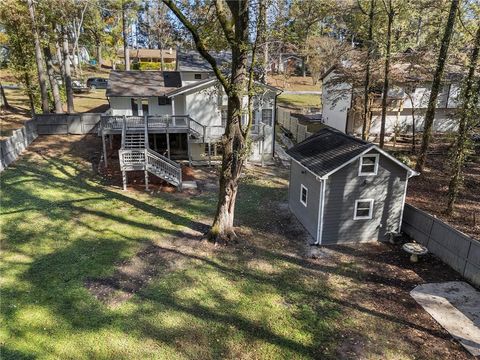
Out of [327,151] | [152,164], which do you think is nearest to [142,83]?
[152,164]

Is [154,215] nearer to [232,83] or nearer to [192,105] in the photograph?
[232,83]

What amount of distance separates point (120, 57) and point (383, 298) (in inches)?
2884

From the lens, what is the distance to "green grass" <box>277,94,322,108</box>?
47688mm

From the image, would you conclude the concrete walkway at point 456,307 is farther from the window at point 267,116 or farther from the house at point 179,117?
the window at point 267,116

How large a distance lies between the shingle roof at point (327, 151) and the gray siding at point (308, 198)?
0.49m

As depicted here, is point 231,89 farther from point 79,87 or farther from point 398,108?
point 79,87

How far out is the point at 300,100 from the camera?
5134cm

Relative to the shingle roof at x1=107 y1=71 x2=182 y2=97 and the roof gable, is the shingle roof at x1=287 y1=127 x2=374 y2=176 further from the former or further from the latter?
the shingle roof at x1=107 y1=71 x2=182 y2=97

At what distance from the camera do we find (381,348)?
8.90 metres

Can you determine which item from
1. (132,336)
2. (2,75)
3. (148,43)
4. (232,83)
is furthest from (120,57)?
(132,336)

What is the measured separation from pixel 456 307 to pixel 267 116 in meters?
17.7

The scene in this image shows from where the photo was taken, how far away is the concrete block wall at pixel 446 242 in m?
11.5

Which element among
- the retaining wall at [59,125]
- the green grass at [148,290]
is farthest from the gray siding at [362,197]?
the retaining wall at [59,125]

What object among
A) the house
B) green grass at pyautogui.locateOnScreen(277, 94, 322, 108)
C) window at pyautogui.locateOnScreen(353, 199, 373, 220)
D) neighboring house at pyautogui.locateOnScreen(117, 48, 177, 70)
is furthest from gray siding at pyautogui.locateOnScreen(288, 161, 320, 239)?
neighboring house at pyautogui.locateOnScreen(117, 48, 177, 70)
